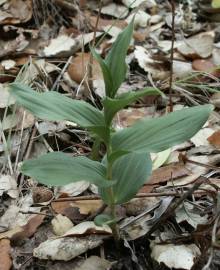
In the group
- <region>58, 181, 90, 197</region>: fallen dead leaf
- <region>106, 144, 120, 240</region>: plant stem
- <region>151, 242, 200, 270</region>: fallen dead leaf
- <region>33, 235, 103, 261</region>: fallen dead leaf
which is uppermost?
<region>106, 144, 120, 240</region>: plant stem

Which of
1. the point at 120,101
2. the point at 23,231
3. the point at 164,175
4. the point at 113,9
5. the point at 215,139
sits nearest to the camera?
the point at 120,101

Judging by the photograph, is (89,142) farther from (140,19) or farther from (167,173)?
(140,19)

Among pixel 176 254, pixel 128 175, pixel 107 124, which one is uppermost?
pixel 107 124

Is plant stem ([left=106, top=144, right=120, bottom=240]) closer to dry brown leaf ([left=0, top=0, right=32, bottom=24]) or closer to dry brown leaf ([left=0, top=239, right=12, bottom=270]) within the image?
dry brown leaf ([left=0, top=239, right=12, bottom=270])

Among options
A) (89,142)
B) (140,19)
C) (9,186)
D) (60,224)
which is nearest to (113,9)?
(140,19)

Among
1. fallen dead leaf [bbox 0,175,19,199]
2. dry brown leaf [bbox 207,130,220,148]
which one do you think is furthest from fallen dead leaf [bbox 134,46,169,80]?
fallen dead leaf [bbox 0,175,19,199]
